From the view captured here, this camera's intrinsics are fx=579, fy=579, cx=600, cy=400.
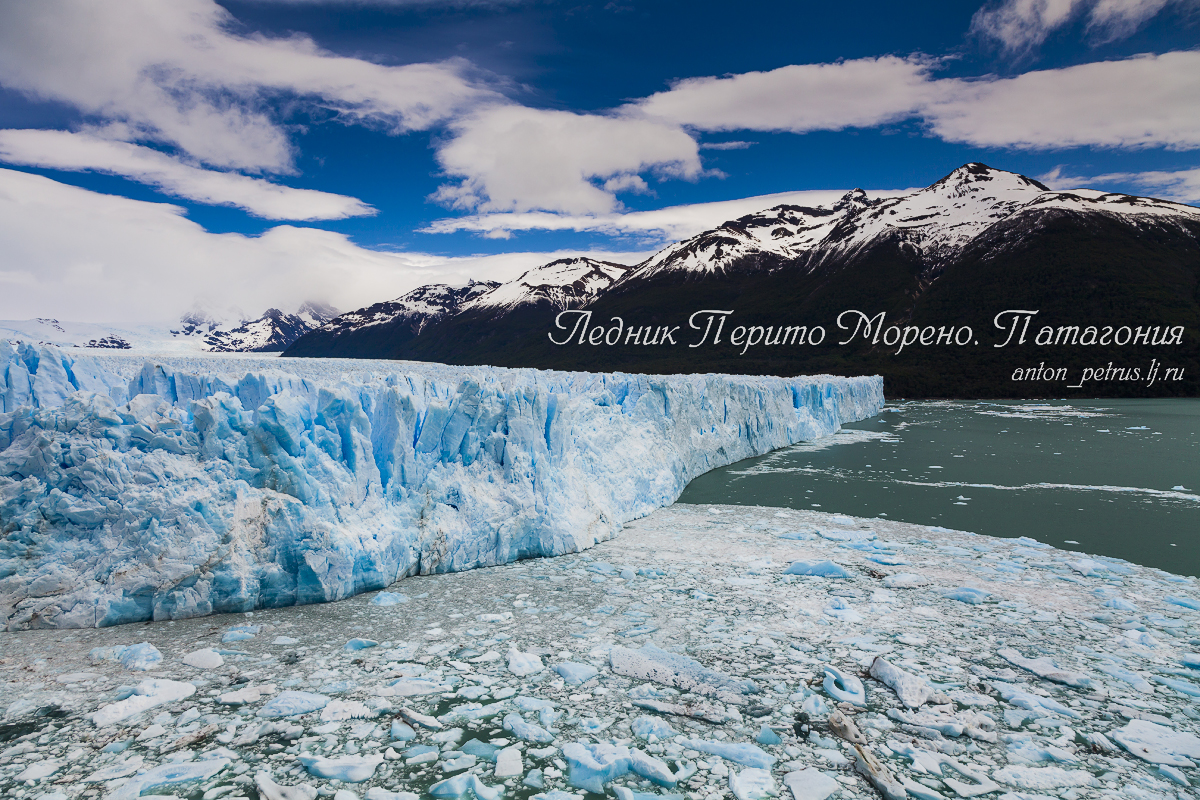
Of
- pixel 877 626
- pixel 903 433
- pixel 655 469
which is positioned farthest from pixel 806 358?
pixel 877 626

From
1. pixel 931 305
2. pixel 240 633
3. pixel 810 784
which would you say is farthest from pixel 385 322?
pixel 810 784

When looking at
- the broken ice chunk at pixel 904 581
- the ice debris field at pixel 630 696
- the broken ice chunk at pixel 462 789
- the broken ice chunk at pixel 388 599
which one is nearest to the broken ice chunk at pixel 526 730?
the ice debris field at pixel 630 696

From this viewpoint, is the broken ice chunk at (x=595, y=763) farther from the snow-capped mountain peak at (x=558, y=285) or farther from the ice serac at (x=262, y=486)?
the snow-capped mountain peak at (x=558, y=285)

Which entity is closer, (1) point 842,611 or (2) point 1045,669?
(2) point 1045,669

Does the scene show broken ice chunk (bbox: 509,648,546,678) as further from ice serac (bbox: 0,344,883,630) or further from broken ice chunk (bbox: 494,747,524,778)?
ice serac (bbox: 0,344,883,630)

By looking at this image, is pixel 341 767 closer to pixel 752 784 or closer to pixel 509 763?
pixel 509 763

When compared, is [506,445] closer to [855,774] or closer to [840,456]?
[855,774]
